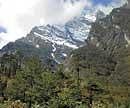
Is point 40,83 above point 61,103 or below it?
above

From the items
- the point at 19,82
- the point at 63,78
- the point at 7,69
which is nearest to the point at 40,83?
the point at 19,82

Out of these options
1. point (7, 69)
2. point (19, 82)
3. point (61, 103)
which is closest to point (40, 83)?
point (19, 82)

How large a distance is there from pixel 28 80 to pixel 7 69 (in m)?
57.5

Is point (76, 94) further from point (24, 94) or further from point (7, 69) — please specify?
point (7, 69)

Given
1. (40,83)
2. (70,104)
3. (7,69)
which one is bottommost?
(70,104)

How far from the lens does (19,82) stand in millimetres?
103500

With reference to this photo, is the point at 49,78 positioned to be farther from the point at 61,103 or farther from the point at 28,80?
the point at 61,103

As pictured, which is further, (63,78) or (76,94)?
(63,78)

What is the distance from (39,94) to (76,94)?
6992mm

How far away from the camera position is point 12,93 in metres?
105

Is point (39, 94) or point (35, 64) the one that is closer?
point (39, 94)

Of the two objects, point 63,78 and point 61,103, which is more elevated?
point 63,78

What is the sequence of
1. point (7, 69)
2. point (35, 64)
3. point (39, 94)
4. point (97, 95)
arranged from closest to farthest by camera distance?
point (39, 94) < point (35, 64) < point (97, 95) < point (7, 69)

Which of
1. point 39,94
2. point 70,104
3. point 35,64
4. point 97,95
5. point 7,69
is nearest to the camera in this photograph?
point 70,104
